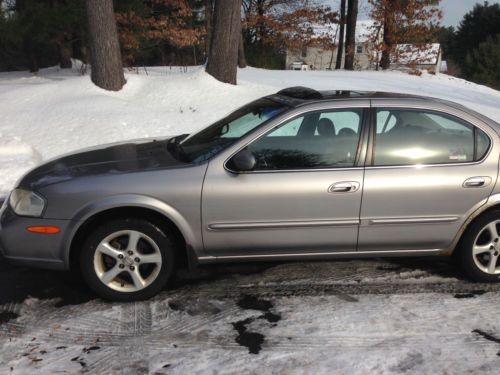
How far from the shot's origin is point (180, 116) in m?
9.66

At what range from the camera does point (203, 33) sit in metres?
17.0

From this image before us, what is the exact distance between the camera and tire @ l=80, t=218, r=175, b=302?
3660 millimetres

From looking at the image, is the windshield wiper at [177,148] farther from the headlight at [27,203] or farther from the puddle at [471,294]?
the puddle at [471,294]

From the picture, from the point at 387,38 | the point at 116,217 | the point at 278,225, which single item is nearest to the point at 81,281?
the point at 116,217

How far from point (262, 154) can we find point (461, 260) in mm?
1825

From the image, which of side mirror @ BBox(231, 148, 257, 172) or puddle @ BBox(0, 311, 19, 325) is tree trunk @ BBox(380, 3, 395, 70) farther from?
puddle @ BBox(0, 311, 19, 325)

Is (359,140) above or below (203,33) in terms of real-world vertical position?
below

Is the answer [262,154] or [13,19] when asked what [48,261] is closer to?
[262,154]

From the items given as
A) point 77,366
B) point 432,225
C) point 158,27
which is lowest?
point 77,366

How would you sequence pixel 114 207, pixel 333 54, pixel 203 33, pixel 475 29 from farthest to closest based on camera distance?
pixel 475 29 → pixel 333 54 → pixel 203 33 → pixel 114 207

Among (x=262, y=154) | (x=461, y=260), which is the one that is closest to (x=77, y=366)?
(x=262, y=154)

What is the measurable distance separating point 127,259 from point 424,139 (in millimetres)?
2433

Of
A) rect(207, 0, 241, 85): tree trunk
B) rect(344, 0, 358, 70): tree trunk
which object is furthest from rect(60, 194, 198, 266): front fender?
rect(344, 0, 358, 70): tree trunk

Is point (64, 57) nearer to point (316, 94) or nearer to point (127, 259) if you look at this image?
point (316, 94)
